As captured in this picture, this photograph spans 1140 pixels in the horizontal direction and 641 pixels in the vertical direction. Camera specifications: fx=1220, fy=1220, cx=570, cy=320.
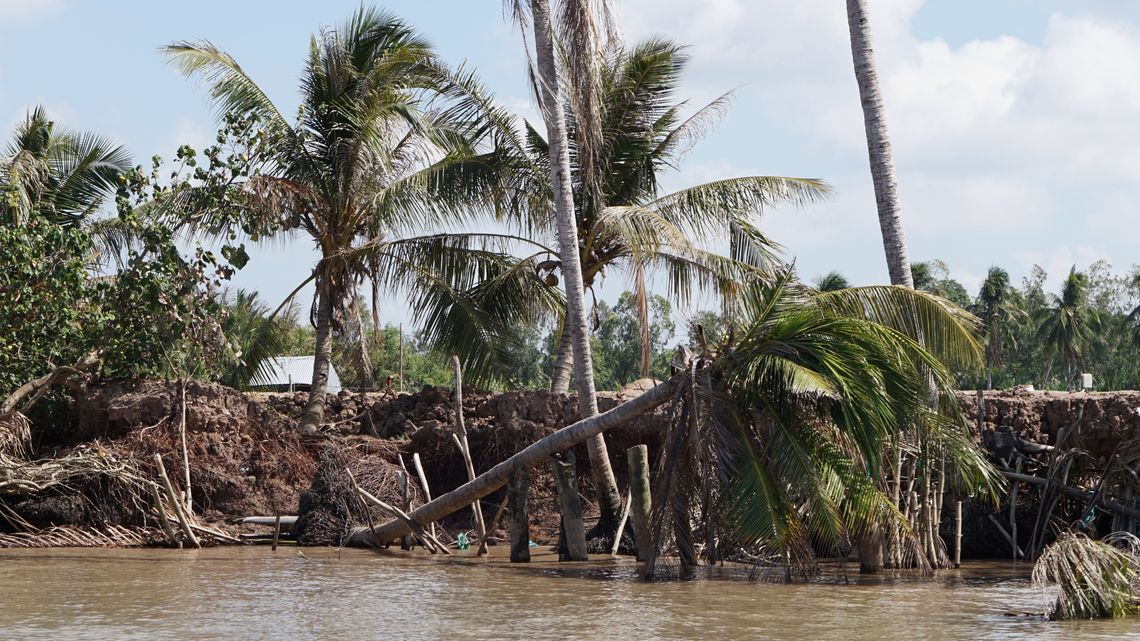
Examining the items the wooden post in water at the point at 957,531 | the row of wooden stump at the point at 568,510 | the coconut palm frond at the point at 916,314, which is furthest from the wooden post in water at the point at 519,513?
the wooden post in water at the point at 957,531

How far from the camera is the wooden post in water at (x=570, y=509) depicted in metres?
14.4

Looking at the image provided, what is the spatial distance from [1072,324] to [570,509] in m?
46.6

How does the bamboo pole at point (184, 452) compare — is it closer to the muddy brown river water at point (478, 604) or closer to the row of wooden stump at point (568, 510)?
the muddy brown river water at point (478, 604)

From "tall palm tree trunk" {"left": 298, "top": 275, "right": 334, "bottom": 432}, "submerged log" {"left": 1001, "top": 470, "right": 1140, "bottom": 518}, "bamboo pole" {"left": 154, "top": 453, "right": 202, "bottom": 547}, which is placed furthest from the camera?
"tall palm tree trunk" {"left": 298, "top": 275, "right": 334, "bottom": 432}

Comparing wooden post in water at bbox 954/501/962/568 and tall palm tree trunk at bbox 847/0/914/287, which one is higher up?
tall palm tree trunk at bbox 847/0/914/287

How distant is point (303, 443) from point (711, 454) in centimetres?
925

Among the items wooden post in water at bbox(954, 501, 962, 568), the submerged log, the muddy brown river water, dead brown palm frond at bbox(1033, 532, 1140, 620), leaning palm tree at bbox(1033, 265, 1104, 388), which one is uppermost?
leaning palm tree at bbox(1033, 265, 1104, 388)

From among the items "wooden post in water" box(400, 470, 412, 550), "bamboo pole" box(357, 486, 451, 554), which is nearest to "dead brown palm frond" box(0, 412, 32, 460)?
"bamboo pole" box(357, 486, 451, 554)

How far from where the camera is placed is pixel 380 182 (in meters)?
20.3

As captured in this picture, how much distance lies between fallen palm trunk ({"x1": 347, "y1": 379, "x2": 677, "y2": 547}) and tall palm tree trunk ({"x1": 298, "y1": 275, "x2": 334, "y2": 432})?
3992 mm

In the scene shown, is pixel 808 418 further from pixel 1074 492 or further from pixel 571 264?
pixel 571 264

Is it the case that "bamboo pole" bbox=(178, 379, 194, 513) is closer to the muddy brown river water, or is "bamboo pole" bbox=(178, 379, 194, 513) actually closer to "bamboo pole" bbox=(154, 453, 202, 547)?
"bamboo pole" bbox=(154, 453, 202, 547)

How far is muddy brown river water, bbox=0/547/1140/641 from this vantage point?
9.19 metres

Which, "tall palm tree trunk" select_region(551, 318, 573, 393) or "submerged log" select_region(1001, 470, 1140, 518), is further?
"tall palm tree trunk" select_region(551, 318, 573, 393)
